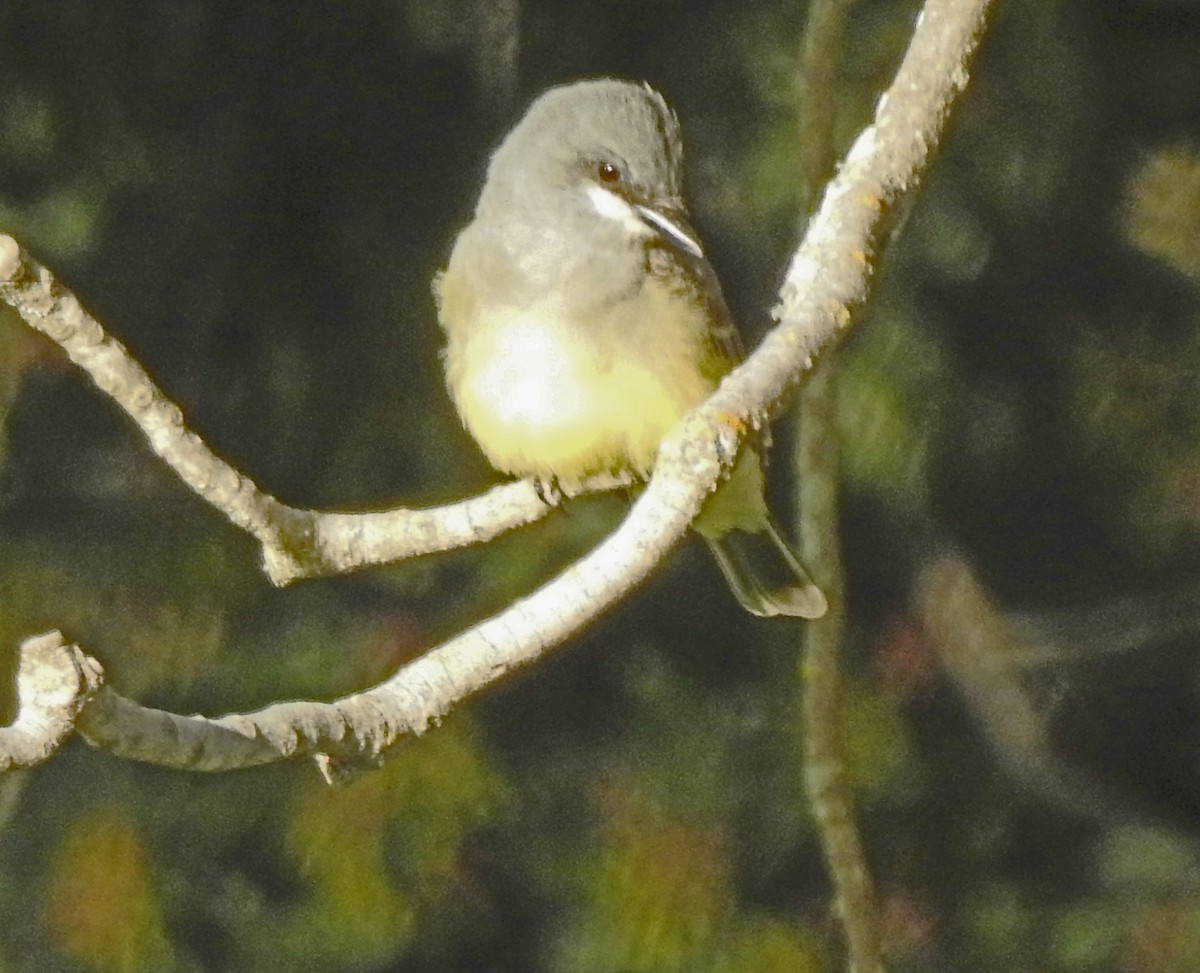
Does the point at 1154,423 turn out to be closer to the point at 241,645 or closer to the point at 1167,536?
the point at 1167,536

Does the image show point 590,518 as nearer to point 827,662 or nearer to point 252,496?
point 827,662

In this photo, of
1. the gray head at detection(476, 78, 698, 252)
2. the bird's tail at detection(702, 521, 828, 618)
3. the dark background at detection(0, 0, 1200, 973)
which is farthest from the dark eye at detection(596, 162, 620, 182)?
the bird's tail at detection(702, 521, 828, 618)

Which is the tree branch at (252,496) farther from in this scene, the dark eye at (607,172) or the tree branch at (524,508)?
the dark eye at (607,172)

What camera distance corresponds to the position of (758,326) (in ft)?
4.33

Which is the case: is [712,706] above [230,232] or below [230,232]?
below

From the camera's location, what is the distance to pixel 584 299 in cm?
102

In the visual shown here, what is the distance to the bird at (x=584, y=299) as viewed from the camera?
1.01m

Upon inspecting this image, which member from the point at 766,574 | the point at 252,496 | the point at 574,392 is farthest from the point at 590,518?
the point at 252,496

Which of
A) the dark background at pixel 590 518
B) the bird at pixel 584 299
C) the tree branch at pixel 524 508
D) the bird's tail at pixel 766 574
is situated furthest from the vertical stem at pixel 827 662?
the tree branch at pixel 524 508

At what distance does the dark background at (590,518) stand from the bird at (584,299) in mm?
164

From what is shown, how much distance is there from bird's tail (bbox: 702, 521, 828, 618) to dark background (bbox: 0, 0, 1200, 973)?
13 cm

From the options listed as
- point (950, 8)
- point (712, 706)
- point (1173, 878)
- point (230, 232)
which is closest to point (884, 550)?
point (712, 706)

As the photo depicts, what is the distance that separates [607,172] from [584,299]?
9 centimetres

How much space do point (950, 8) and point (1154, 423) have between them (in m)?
0.58
